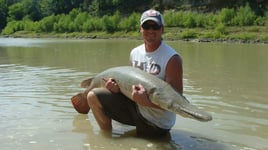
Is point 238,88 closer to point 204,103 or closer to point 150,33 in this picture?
point 204,103

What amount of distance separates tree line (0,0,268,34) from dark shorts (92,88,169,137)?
4837 cm

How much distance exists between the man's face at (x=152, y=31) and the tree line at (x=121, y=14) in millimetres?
48583

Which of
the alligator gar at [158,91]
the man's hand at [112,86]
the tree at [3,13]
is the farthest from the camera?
the tree at [3,13]

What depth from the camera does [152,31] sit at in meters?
5.18

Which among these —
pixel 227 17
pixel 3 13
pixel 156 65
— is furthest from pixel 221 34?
pixel 3 13

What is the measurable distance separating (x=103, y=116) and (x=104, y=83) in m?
0.45

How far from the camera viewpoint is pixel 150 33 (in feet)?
17.0

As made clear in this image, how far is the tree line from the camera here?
190ft

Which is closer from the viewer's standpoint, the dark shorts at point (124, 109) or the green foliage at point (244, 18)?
the dark shorts at point (124, 109)

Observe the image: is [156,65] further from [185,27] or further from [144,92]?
[185,27]

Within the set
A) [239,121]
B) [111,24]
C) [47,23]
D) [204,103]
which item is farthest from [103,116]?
[47,23]

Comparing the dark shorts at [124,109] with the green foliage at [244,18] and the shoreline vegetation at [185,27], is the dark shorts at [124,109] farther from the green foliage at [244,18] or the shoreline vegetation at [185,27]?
the green foliage at [244,18]

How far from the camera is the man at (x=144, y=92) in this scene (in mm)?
5082

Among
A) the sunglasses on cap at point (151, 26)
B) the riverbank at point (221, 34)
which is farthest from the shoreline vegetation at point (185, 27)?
the sunglasses on cap at point (151, 26)
